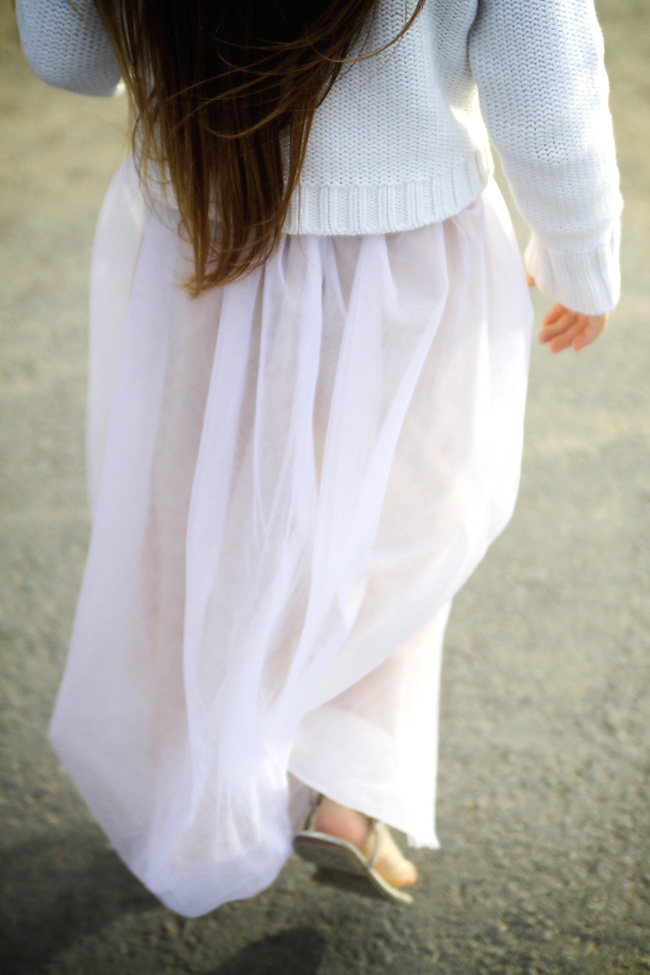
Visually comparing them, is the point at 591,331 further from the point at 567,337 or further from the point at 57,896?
the point at 57,896

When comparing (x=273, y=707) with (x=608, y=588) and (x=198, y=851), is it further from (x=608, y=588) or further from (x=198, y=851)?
(x=608, y=588)

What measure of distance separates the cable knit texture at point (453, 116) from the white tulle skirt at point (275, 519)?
5 centimetres

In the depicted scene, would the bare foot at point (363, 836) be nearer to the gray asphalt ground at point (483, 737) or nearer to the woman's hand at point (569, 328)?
the gray asphalt ground at point (483, 737)

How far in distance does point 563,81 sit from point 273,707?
27.2 inches

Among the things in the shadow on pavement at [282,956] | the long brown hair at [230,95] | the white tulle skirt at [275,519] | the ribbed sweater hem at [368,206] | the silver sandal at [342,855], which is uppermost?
the long brown hair at [230,95]

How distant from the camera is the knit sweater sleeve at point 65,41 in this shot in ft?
2.35

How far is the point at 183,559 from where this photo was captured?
939 millimetres

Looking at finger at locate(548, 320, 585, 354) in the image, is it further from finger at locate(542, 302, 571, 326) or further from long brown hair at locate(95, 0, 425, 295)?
long brown hair at locate(95, 0, 425, 295)

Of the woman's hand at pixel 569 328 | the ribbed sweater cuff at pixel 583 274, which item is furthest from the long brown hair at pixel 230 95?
the woman's hand at pixel 569 328

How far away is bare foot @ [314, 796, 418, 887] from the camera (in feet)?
3.38

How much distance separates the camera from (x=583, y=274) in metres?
0.81

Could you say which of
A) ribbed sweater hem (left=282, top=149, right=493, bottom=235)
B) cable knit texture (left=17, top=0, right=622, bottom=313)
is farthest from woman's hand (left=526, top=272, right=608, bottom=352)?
ribbed sweater hem (left=282, top=149, right=493, bottom=235)

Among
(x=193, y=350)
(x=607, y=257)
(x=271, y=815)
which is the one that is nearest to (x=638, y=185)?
(x=607, y=257)

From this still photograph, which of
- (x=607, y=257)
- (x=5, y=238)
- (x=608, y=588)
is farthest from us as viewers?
(x=5, y=238)
